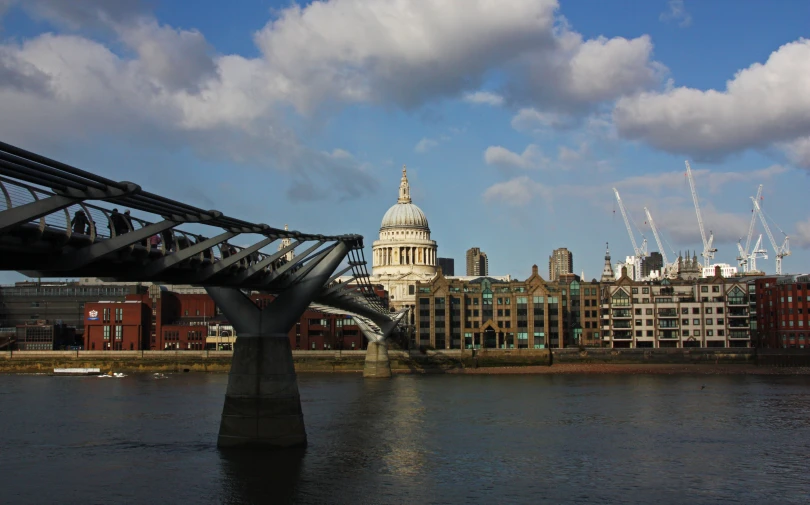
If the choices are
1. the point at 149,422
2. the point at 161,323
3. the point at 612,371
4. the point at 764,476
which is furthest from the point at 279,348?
the point at 161,323

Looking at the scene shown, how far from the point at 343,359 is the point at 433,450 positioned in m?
78.6

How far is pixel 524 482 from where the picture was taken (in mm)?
39125

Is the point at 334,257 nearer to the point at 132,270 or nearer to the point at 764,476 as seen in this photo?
the point at 132,270

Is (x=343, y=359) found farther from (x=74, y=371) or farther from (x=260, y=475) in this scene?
(x=260, y=475)

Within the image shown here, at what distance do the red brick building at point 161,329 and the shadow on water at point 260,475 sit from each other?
283ft

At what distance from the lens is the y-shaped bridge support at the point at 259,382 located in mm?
45375

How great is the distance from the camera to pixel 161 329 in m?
136

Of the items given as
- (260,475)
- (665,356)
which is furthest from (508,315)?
(260,475)

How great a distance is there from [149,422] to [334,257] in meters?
19.2

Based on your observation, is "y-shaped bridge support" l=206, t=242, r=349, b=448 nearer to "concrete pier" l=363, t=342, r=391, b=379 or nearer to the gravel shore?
"concrete pier" l=363, t=342, r=391, b=379

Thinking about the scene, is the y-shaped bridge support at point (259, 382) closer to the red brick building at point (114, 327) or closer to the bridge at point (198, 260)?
the bridge at point (198, 260)

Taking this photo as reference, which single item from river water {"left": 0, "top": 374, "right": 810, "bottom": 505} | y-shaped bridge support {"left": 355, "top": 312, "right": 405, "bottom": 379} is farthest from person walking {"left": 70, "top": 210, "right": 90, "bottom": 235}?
y-shaped bridge support {"left": 355, "top": 312, "right": 405, "bottom": 379}

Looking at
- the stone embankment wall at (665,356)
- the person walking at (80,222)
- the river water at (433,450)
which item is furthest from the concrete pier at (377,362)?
the person walking at (80,222)

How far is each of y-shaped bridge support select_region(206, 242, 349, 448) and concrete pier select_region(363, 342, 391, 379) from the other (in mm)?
62732
